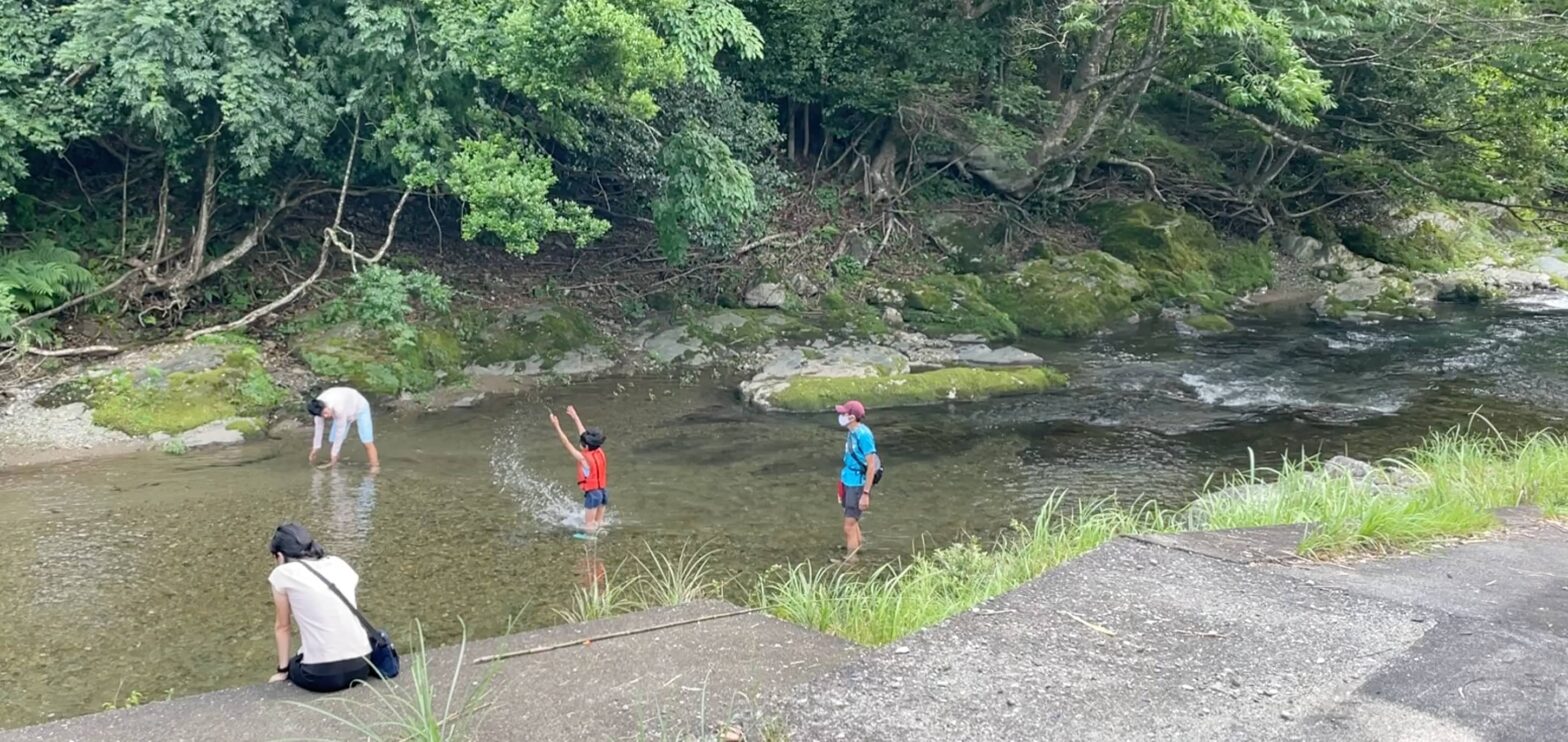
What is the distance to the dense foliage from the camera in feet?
44.2

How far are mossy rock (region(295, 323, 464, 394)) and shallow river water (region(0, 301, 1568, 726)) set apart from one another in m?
0.96

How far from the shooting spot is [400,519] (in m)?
10.4

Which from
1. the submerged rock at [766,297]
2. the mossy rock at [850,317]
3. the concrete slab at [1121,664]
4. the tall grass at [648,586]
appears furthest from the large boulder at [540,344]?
the concrete slab at [1121,664]

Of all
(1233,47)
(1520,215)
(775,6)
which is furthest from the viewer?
(1520,215)

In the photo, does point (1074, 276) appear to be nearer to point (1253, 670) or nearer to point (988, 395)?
point (988, 395)

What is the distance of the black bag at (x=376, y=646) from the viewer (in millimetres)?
5387

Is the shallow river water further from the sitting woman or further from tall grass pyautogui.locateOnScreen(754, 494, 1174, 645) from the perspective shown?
the sitting woman

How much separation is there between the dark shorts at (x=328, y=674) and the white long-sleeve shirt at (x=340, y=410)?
7.12 meters

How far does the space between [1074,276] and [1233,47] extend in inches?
206

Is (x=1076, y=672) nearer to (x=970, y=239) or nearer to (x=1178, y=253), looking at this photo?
(x=970, y=239)

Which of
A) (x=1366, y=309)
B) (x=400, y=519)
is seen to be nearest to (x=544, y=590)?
(x=400, y=519)

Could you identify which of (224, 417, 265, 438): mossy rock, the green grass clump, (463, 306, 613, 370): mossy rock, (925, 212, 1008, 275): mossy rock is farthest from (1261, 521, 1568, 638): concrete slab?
(925, 212, 1008, 275): mossy rock

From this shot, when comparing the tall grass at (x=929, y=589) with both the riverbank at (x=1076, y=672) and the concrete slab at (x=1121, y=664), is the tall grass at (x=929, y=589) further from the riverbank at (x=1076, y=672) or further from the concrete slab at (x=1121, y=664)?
the concrete slab at (x=1121, y=664)

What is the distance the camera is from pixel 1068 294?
21.6m
